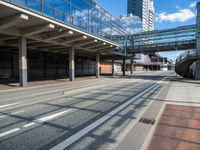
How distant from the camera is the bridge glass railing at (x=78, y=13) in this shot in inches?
621

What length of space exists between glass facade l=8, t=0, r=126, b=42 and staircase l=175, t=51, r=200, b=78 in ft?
43.4

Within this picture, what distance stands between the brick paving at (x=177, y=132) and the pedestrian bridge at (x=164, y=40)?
28.9 metres

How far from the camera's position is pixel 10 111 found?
24.0ft

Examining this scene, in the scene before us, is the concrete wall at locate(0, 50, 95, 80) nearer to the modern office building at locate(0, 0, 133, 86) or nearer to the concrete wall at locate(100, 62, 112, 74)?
the modern office building at locate(0, 0, 133, 86)

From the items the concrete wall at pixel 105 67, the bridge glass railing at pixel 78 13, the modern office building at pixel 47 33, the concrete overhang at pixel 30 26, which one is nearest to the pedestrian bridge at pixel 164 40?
the modern office building at pixel 47 33

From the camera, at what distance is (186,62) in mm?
27922

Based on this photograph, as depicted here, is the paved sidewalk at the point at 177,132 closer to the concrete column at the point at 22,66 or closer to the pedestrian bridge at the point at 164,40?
the concrete column at the point at 22,66

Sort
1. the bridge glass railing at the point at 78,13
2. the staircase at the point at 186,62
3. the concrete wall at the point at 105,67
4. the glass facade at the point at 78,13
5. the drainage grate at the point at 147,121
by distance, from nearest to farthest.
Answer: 1. the drainage grate at the point at 147,121
2. the bridge glass railing at the point at 78,13
3. the glass facade at the point at 78,13
4. the staircase at the point at 186,62
5. the concrete wall at the point at 105,67

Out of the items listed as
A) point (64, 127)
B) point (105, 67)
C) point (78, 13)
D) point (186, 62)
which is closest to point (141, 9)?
point (105, 67)

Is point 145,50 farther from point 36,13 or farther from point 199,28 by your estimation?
point 36,13

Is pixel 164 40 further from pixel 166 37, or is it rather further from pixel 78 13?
pixel 78 13

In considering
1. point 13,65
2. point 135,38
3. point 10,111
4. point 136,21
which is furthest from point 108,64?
point 10,111

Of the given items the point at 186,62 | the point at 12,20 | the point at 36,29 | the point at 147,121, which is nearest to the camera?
the point at 147,121

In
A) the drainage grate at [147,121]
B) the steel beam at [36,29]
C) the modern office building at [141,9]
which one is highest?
the modern office building at [141,9]
